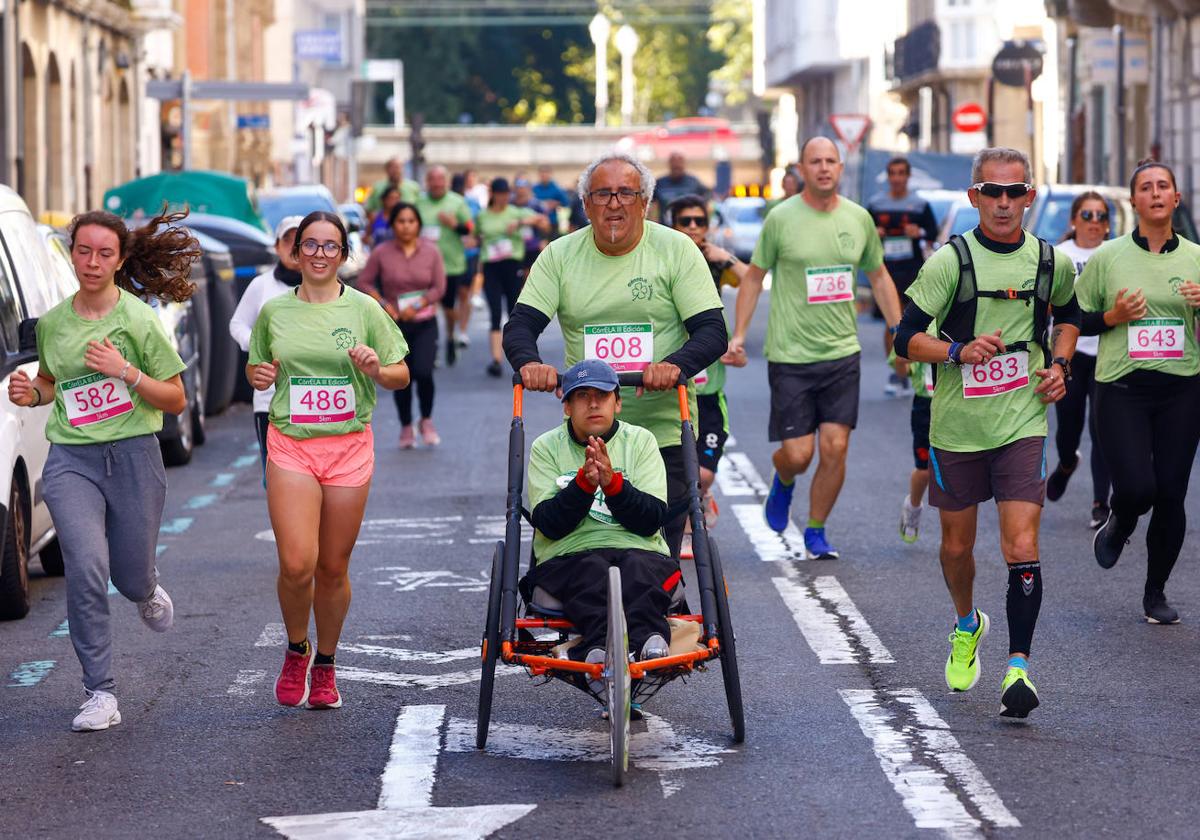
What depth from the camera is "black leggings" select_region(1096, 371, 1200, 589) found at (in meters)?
9.42

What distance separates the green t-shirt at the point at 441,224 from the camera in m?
22.5

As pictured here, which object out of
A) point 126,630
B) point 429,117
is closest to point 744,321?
point 126,630

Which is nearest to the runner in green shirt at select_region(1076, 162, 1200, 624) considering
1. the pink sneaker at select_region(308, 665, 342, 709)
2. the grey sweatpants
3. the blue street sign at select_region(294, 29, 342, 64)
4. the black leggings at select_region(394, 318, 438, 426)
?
the pink sneaker at select_region(308, 665, 342, 709)

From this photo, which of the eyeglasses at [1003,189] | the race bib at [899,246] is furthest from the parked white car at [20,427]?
the race bib at [899,246]

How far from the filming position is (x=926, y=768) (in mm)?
6926

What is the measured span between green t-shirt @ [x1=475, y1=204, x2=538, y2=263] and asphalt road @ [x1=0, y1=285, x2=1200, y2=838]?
1137 centimetres

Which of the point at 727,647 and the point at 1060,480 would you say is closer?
the point at 727,647

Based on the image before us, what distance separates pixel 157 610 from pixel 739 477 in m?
6.99

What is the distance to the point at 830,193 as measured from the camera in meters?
11.4

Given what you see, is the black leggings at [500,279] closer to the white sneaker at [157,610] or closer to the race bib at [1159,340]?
the race bib at [1159,340]

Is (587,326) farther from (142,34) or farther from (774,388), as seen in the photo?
(142,34)

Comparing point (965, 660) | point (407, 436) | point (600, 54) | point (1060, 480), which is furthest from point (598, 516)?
point (600, 54)

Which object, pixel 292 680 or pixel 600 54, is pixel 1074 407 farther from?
pixel 600 54

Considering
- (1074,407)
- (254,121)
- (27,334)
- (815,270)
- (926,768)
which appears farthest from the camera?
(254,121)
